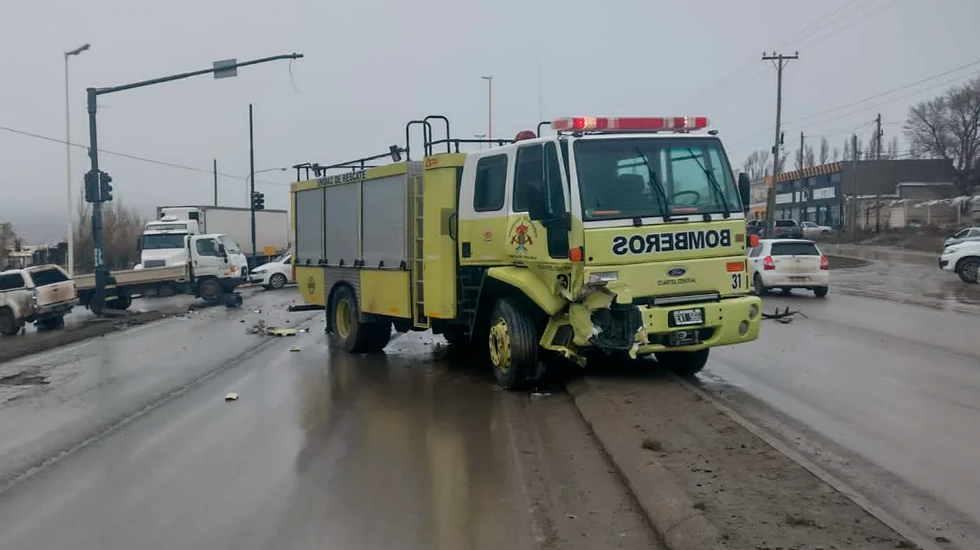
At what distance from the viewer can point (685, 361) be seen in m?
11.1

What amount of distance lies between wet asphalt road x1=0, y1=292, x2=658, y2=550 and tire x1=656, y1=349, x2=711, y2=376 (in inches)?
75.2

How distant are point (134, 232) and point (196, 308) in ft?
155

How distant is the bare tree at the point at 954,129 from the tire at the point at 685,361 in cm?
7379

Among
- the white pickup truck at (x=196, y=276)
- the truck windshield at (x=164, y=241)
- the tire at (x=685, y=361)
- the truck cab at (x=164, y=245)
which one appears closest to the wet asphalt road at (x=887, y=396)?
the tire at (x=685, y=361)

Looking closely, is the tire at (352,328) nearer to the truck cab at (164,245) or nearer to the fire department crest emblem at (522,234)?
the fire department crest emblem at (522,234)

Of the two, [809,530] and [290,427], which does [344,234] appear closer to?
[290,427]

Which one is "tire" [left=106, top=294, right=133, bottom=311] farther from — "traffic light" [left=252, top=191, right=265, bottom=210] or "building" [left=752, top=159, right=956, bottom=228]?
"building" [left=752, top=159, right=956, bottom=228]

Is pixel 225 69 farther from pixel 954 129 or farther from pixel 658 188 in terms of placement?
pixel 954 129

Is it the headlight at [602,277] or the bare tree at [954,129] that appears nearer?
the headlight at [602,277]

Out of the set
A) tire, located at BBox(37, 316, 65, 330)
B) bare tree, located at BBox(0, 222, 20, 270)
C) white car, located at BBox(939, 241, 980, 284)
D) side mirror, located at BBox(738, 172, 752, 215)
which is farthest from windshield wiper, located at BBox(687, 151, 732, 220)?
bare tree, located at BBox(0, 222, 20, 270)

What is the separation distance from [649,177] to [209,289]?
2337cm

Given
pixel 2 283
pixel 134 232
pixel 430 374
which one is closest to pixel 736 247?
pixel 430 374

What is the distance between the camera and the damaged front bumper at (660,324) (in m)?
9.23

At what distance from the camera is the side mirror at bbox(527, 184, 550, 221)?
946 centimetres
